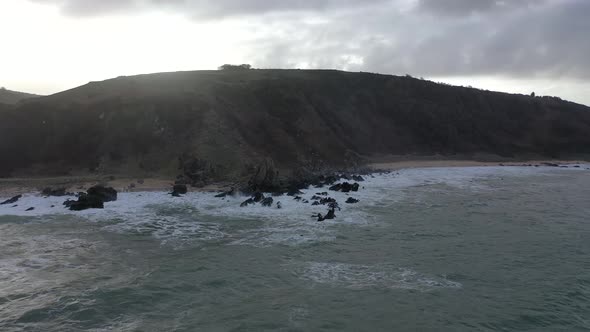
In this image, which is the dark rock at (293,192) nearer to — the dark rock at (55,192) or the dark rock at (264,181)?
the dark rock at (264,181)

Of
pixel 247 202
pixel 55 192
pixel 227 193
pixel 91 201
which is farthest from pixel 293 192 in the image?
pixel 55 192

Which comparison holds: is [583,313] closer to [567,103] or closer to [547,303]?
[547,303]

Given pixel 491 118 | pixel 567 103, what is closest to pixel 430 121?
pixel 491 118

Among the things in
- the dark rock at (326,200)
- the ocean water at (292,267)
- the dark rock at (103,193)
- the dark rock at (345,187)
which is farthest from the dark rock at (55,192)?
the dark rock at (345,187)

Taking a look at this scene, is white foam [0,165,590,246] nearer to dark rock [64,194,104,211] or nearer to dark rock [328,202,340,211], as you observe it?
dark rock [328,202,340,211]

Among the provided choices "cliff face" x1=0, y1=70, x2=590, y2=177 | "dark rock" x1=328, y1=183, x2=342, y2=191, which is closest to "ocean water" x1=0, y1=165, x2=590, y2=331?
"dark rock" x1=328, y1=183, x2=342, y2=191

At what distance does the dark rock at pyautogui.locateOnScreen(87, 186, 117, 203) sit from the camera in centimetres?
2848

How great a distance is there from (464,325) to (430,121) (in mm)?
63129

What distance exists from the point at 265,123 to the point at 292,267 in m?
35.9

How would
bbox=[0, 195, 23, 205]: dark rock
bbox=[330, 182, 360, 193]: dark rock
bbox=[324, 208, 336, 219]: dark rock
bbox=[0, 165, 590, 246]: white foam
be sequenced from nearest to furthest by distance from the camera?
bbox=[0, 165, 590, 246]: white foam, bbox=[324, 208, 336, 219]: dark rock, bbox=[0, 195, 23, 205]: dark rock, bbox=[330, 182, 360, 193]: dark rock

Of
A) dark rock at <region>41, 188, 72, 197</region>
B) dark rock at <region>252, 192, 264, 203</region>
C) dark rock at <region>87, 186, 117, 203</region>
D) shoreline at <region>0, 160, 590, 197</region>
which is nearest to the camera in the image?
dark rock at <region>87, 186, 117, 203</region>

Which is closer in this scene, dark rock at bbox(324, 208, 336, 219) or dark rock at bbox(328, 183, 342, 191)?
dark rock at bbox(324, 208, 336, 219)

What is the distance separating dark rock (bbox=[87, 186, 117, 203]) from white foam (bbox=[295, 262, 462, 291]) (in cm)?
1727

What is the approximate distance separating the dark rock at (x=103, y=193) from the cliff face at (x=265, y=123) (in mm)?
8776
